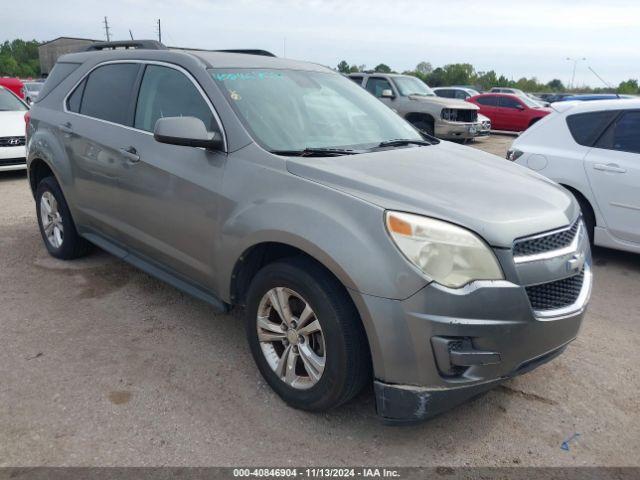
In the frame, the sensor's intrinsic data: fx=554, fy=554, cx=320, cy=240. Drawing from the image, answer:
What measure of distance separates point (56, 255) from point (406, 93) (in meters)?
11.2

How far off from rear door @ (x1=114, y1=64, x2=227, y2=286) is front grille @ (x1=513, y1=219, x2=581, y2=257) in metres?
1.57

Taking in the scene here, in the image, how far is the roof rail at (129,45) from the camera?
13.7 ft

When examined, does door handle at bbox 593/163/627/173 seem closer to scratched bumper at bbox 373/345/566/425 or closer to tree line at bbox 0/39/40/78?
scratched bumper at bbox 373/345/566/425

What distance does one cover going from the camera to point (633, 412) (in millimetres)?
2920

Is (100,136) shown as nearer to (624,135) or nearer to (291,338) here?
(291,338)

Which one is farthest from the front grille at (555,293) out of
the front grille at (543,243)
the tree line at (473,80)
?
the tree line at (473,80)

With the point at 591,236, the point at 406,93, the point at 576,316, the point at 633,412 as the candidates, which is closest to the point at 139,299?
the point at 576,316

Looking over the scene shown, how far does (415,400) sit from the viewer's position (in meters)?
2.39

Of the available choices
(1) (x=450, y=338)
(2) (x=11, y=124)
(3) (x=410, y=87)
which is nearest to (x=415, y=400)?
(1) (x=450, y=338)

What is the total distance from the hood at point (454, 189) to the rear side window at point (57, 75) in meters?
2.91

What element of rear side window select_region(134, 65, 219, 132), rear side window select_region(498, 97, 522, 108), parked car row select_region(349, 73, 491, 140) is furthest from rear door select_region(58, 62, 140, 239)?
rear side window select_region(498, 97, 522, 108)

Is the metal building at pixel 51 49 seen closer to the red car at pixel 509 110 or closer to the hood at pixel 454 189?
the red car at pixel 509 110

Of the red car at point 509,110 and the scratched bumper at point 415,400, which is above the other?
the scratched bumper at point 415,400

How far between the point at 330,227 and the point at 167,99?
5.69ft
